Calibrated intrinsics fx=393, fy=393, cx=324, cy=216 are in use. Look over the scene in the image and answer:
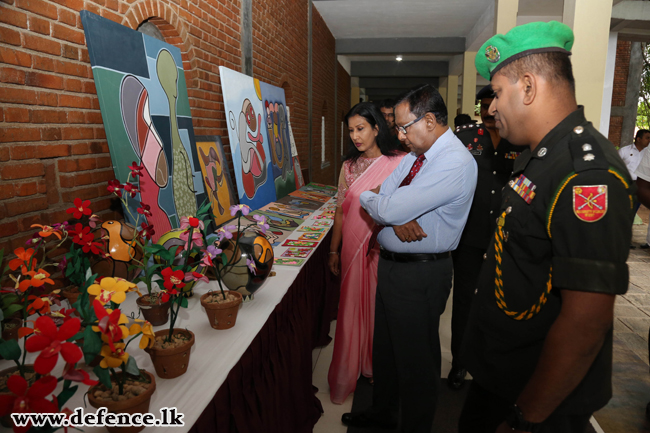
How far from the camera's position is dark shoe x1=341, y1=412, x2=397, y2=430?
2107mm

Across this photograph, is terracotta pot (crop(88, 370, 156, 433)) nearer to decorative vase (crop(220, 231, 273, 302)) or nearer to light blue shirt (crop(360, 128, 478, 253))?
decorative vase (crop(220, 231, 273, 302))

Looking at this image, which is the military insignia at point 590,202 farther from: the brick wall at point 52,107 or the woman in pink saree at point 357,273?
the brick wall at point 52,107

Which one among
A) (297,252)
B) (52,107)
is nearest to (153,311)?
(52,107)

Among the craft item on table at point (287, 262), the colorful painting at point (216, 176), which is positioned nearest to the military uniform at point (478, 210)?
→ the craft item on table at point (287, 262)

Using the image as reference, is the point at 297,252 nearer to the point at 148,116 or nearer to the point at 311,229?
the point at 311,229

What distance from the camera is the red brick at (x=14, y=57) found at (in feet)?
4.79

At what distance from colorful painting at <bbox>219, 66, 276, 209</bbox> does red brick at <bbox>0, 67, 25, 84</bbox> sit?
171cm

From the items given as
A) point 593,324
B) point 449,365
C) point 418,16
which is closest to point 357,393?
point 449,365

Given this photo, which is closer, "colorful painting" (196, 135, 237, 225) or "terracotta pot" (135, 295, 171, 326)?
"terracotta pot" (135, 295, 171, 326)

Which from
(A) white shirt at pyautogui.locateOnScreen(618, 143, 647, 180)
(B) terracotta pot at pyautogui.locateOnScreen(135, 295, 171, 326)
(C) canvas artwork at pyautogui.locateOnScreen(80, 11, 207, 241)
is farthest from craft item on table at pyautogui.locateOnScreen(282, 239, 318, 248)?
(A) white shirt at pyautogui.locateOnScreen(618, 143, 647, 180)

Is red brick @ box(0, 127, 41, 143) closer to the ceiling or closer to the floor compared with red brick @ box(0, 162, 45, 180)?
closer to the ceiling

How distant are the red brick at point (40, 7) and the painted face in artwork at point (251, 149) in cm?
178

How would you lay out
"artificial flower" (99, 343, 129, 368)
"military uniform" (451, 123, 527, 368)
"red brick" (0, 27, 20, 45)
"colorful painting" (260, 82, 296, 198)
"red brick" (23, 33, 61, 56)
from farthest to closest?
"colorful painting" (260, 82, 296, 198), "military uniform" (451, 123, 527, 368), "red brick" (23, 33, 61, 56), "red brick" (0, 27, 20, 45), "artificial flower" (99, 343, 129, 368)

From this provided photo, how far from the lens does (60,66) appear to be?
1732 mm
